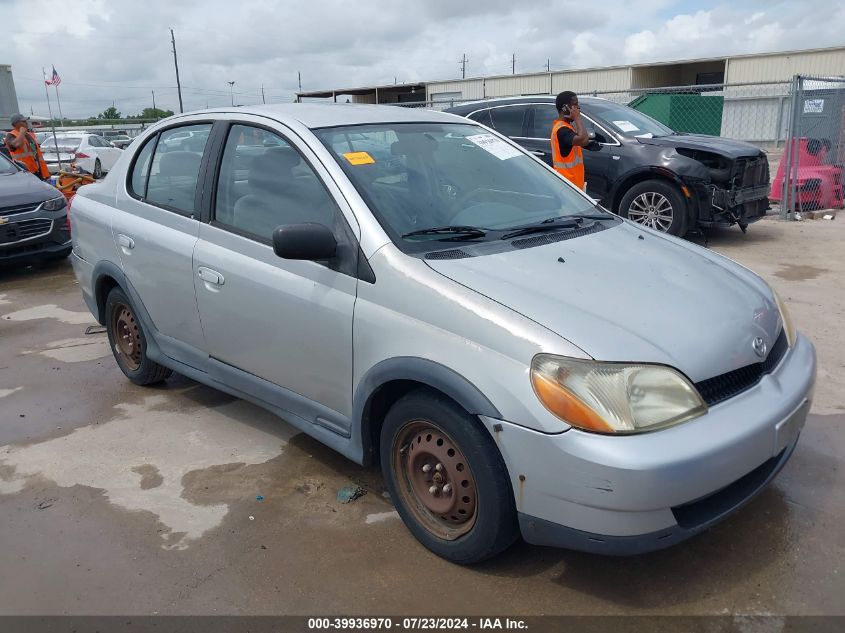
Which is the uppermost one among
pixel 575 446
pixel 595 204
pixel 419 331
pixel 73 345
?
pixel 595 204

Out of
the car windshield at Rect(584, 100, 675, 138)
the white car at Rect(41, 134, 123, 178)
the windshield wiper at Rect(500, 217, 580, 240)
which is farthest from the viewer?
the white car at Rect(41, 134, 123, 178)

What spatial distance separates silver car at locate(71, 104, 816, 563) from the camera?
2.35 m

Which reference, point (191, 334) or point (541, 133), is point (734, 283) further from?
point (541, 133)

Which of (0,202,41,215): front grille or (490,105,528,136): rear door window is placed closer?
(0,202,41,215): front grille

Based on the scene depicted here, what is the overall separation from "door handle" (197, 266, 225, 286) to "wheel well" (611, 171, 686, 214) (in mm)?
6330

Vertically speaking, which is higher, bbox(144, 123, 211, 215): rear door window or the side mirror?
bbox(144, 123, 211, 215): rear door window

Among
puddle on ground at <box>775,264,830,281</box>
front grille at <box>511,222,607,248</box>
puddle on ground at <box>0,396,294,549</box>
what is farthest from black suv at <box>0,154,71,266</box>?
puddle on ground at <box>775,264,830,281</box>

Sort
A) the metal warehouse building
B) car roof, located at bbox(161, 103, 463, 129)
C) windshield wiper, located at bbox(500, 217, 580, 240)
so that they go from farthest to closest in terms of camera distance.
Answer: the metal warehouse building < car roof, located at bbox(161, 103, 463, 129) < windshield wiper, located at bbox(500, 217, 580, 240)

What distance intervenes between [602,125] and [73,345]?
6548 millimetres

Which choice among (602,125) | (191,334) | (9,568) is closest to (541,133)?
(602,125)

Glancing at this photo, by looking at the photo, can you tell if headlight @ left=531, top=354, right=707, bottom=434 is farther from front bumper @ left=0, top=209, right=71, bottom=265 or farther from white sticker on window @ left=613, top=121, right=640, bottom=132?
front bumper @ left=0, top=209, right=71, bottom=265

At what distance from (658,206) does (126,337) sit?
627 centimetres

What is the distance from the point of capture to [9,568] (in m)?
2.93

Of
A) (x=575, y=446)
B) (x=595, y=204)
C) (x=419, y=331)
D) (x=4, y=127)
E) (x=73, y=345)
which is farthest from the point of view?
(x=4, y=127)
